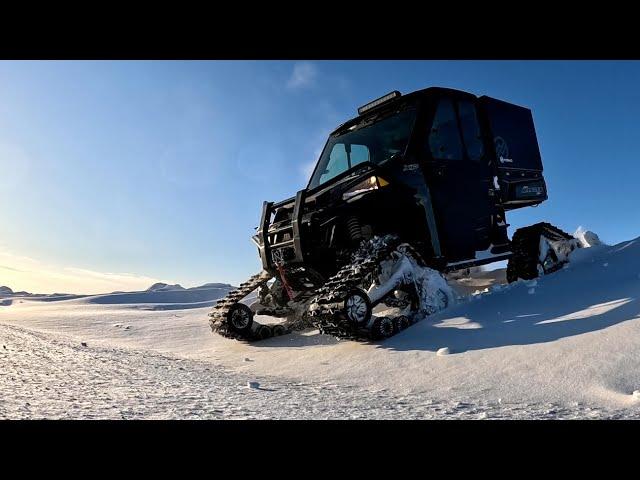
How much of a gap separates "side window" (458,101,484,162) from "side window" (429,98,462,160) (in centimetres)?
19

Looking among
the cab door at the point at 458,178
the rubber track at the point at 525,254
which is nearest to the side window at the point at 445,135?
the cab door at the point at 458,178

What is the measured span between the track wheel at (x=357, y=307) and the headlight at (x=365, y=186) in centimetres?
151

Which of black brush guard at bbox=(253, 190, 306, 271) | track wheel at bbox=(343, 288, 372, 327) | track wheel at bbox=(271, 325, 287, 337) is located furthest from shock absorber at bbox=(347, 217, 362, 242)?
track wheel at bbox=(271, 325, 287, 337)

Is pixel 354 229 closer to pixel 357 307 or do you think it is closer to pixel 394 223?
pixel 394 223

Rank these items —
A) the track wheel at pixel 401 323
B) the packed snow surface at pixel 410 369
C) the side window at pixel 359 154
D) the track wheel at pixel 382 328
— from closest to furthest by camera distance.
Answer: the packed snow surface at pixel 410 369
the track wheel at pixel 382 328
the track wheel at pixel 401 323
the side window at pixel 359 154

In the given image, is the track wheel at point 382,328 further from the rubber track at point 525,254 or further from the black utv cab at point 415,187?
the rubber track at point 525,254

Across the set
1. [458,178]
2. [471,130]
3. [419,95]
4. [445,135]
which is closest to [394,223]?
[458,178]

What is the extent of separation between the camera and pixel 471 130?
7133 mm

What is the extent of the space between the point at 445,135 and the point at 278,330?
380 cm

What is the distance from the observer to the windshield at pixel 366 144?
21.8 ft
